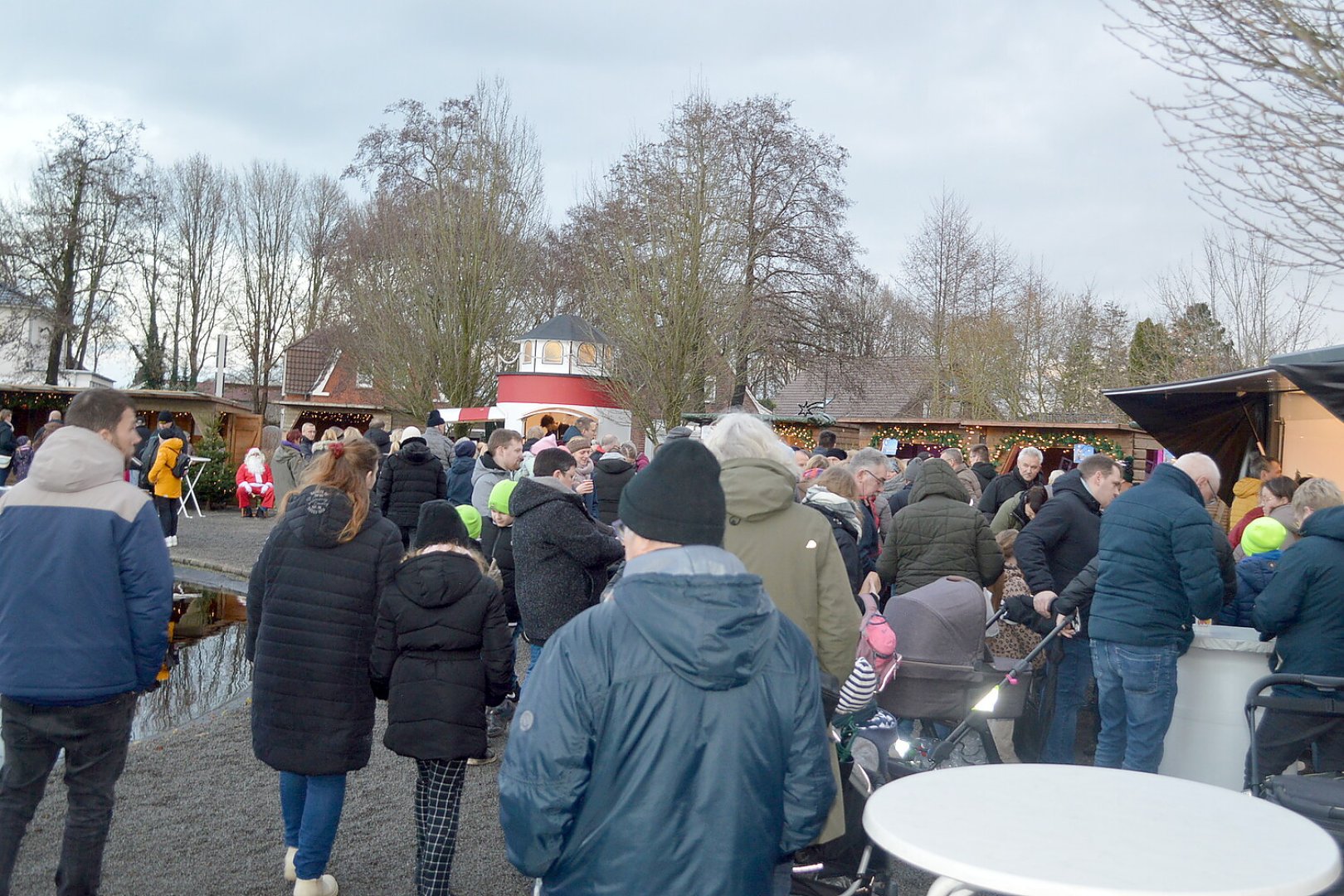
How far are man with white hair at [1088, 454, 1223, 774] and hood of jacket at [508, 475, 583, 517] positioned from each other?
110 inches

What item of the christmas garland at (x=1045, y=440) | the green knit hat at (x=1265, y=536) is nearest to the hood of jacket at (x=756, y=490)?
the green knit hat at (x=1265, y=536)

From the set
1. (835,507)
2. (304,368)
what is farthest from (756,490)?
(304,368)

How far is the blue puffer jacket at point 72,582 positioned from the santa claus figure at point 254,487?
63.8 ft

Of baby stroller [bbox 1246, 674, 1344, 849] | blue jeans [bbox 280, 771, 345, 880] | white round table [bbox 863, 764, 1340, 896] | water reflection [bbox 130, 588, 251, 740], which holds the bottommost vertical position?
water reflection [bbox 130, 588, 251, 740]

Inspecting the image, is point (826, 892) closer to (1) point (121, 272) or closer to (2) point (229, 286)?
(1) point (121, 272)

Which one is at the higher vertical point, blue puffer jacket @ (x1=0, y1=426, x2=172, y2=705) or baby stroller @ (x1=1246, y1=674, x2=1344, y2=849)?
blue puffer jacket @ (x1=0, y1=426, x2=172, y2=705)

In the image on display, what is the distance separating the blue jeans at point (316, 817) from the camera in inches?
171

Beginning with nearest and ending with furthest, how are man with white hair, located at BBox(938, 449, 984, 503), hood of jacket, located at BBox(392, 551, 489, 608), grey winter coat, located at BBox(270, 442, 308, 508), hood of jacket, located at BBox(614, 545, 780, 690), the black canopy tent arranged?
hood of jacket, located at BBox(614, 545, 780, 690) → hood of jacket, located at BBox(392, 551, 489, 608) → the black canopy tent → man with white hair, located at BBox(938, 449, 984, 503) → grey winter coat, located at BBox(270, 442, 308, 508)

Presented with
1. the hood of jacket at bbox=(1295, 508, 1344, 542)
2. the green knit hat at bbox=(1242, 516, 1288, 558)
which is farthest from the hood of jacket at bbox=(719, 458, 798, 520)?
the green knit hat at bbox=(1242, 516, 1288, 558)

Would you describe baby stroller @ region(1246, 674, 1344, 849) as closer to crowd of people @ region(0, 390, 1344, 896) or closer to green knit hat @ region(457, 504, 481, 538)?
crowd of people @ region(0, 390, 1344, 896)

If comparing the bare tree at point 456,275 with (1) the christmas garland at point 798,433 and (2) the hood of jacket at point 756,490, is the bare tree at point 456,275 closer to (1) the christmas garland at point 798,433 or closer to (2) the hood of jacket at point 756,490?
(1) the christmas garland at point 798,433

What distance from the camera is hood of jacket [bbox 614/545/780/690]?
7.62 ft

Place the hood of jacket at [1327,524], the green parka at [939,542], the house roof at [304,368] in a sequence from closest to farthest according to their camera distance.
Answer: the hood of jacket at [1327,524], the green parka at [939,542], the house roof at [304,368]

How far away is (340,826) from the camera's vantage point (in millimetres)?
5352
